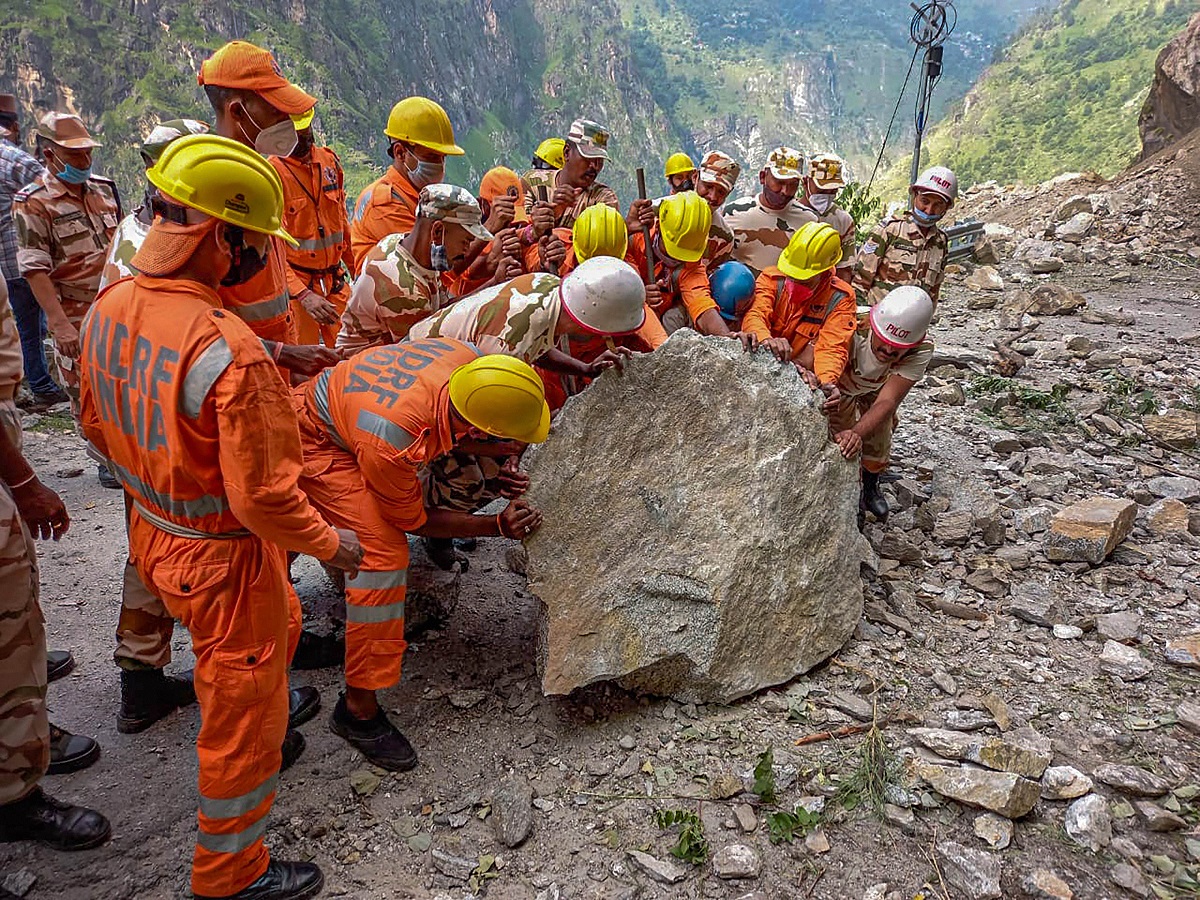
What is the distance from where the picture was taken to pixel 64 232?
4.54m

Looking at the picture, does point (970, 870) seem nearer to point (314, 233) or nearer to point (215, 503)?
point (215, 503)

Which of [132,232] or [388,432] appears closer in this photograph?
[388,432]

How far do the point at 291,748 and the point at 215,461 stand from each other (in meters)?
1.28

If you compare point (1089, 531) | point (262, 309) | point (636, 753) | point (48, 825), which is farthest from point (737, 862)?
point (1089, 531)

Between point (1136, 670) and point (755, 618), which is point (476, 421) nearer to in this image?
point (755, 618)

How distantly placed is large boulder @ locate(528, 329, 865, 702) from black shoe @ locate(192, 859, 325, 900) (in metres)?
0.89

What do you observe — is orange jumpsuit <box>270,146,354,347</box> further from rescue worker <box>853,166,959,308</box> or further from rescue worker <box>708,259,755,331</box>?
rescue worker <box>853,166,959,308</box>

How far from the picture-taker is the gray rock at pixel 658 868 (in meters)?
2.17

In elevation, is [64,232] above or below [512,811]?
above

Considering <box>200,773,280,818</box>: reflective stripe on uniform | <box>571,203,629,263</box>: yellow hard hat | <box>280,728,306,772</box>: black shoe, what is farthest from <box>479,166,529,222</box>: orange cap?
<box>200,773,280,818</box>: reflective stripe on uniform

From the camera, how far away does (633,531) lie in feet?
9.60

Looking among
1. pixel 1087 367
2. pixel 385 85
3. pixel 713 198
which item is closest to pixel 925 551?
pixel 713 198

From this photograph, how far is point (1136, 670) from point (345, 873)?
9.56 feet

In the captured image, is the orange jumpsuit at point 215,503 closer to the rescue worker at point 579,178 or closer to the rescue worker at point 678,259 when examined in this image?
the rescue worker at point 678,259
